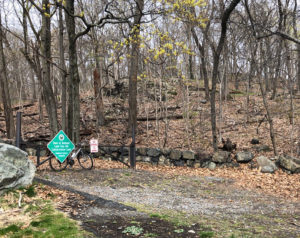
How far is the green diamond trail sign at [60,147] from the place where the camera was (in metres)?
8.29

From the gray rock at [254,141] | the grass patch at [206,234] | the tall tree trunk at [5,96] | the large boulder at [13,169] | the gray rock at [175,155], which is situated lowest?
the grass patch at [206,234]

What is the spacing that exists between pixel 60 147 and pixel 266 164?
7.37 m

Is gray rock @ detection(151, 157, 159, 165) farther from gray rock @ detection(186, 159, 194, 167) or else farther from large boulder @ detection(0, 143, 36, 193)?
large boulder @ detection(0, 143, 36, 193)

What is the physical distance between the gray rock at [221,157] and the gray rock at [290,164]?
77.1 inches

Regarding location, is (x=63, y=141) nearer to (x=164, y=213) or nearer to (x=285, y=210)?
(x=164, y=213)

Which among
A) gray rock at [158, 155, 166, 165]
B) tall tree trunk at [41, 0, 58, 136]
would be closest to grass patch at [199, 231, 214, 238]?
gray rock at [158, 155, 166, 165]

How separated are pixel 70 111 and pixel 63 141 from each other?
4.13 m

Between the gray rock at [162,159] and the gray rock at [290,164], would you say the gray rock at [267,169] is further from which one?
the gray rock at [162,159]

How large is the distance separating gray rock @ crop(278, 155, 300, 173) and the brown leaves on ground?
0.91 feet

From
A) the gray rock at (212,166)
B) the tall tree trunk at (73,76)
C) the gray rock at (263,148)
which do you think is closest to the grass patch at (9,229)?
the tall tree trunk at (73,76)

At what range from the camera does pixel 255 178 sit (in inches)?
370

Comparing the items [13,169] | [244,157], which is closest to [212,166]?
[244,157]

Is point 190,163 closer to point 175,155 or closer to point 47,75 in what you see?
point 175,155

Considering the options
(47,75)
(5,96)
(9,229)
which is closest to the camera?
(9,229)
